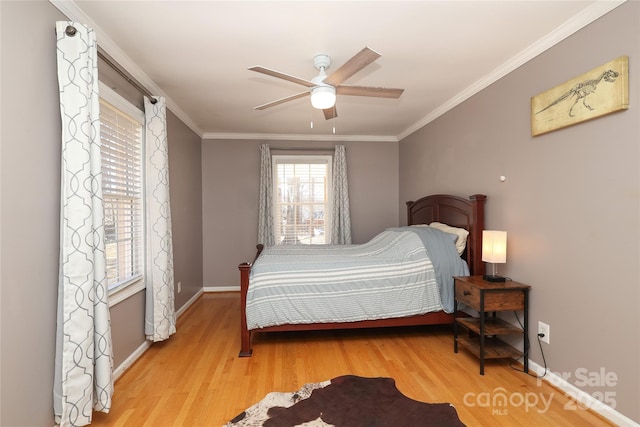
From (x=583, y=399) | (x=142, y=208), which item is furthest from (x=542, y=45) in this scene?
(x=142, y=208)

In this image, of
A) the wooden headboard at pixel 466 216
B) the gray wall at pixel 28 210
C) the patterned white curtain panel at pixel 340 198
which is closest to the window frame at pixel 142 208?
the gray wall at pixel 28 210

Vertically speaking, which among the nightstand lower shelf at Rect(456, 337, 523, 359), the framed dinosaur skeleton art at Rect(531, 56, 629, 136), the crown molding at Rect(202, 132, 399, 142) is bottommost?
the nightstand lower shelf at Rect(456, 337, 523, 359)

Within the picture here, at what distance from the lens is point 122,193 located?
2629 millimetres

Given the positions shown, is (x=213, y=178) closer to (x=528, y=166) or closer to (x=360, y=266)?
(x=360, y=266)

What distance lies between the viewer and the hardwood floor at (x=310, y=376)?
6.50 ft

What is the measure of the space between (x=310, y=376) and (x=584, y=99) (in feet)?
8.70

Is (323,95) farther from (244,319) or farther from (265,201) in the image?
(265,201)

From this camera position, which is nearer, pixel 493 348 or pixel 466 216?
pixel 493 348

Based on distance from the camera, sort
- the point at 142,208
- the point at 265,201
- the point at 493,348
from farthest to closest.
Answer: the point at 265,201, the point at 142,208, the point at 493,348

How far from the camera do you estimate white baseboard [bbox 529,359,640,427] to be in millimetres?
1838

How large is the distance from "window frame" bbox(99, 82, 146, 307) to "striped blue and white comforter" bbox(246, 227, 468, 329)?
0.96m

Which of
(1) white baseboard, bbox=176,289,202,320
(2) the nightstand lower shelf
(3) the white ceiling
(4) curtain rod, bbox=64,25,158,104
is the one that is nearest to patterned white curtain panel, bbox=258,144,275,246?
(1) white baseboard, bbox=176,289,202,320

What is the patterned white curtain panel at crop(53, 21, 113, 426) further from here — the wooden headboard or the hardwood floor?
the wooden headboard

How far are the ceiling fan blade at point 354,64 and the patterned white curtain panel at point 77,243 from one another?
1.48 meters
